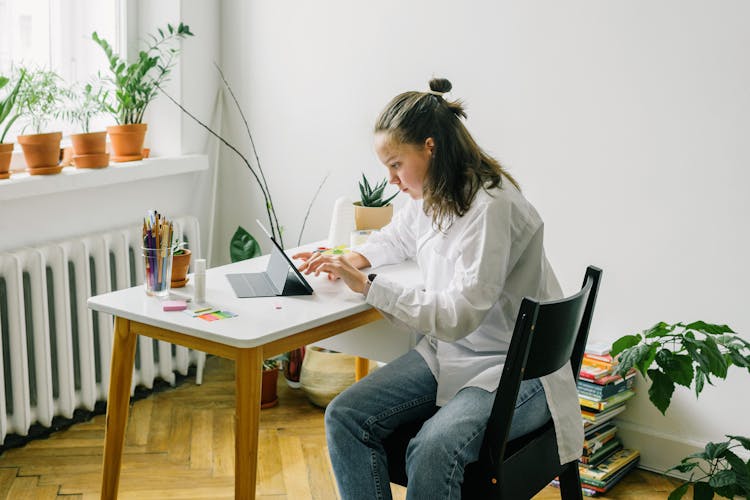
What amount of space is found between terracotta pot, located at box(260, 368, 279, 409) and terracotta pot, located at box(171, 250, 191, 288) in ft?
3.47

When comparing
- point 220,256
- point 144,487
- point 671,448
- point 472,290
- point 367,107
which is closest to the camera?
point 472,290

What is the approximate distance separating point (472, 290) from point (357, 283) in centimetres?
32

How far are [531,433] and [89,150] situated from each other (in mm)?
1862

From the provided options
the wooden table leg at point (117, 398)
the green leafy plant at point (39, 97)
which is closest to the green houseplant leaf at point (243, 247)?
the green leafy plant at point (39, 97)

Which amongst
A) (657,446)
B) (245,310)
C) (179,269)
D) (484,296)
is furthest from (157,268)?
(657,446)

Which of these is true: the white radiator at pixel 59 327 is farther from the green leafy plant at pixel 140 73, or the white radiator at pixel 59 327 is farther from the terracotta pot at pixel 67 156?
the green leafy plant at pixel 140 73

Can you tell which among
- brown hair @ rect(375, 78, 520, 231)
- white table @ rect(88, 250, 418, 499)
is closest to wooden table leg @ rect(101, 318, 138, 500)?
white table @ rect(88, 250, 418, 499)

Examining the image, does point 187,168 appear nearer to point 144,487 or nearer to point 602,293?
point 144,487

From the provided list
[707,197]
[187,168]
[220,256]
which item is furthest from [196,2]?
[707,197]

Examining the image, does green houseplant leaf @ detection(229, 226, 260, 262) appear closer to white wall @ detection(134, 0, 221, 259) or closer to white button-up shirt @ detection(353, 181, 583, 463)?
white wall @ detection(134, 0, 221, 259)

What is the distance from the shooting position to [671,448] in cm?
288

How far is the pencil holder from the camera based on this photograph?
2143 mm

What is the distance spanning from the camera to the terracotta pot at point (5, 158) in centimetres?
276

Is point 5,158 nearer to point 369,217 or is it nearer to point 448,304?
point 369,217
